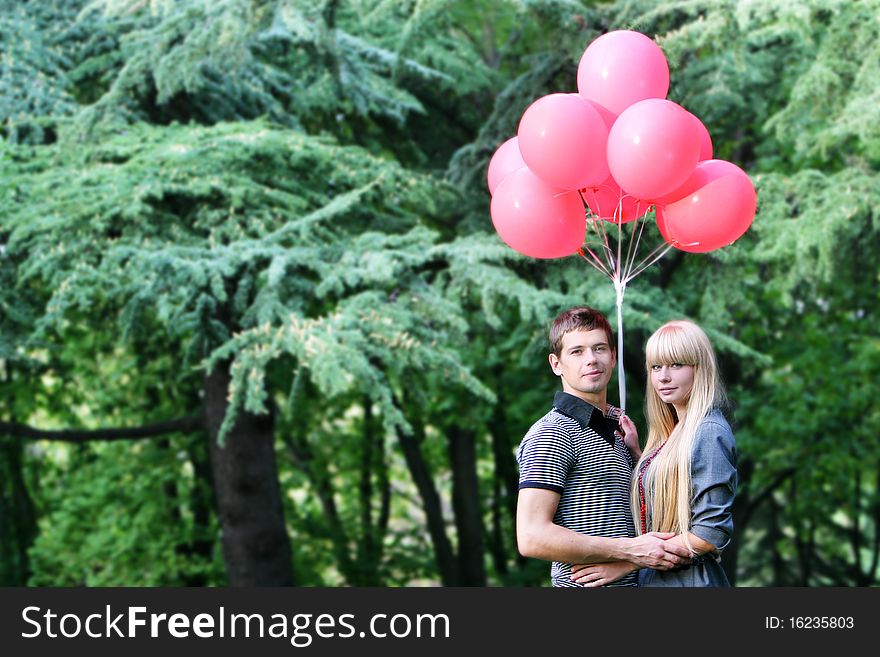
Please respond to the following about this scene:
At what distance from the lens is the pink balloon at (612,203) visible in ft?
12.1

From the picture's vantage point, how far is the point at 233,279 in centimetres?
639

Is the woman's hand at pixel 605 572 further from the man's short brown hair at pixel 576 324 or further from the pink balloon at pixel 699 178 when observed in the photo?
the pink balloon at pixel 699 178

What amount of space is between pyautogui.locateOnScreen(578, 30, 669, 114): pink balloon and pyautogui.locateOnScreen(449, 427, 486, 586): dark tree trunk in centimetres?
826

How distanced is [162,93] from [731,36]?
3.70m

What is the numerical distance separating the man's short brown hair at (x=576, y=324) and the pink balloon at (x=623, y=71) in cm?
115

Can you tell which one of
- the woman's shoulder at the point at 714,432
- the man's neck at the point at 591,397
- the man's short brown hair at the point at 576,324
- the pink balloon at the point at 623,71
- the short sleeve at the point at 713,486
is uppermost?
the pink balloon at the point at 623,71

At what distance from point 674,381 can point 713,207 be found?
1051 millimetres

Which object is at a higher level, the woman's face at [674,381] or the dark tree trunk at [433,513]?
the dark tree trunk at [433,513]

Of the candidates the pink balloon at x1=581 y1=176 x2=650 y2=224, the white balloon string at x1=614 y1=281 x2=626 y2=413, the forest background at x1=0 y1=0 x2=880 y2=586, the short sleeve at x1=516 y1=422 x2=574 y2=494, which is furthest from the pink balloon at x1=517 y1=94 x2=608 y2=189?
the forest background at x1=0 y1=0 x2=880 y2=586

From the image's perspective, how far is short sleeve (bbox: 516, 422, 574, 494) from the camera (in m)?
2.53

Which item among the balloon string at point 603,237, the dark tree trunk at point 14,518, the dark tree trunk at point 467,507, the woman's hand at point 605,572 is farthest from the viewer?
the dark tree trunk at point 14,518

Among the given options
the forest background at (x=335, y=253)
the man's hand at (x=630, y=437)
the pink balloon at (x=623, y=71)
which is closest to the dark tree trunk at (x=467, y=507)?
the forest background at (x=335, y=253)

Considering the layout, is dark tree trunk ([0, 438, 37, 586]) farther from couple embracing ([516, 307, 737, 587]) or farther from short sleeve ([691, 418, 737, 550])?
short sleeve ([691, 418, 737, 550])

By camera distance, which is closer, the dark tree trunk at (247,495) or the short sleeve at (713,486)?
the short sleeve at (713,486)
